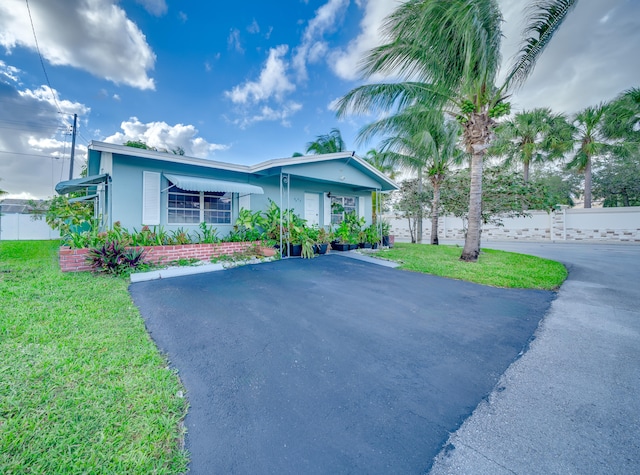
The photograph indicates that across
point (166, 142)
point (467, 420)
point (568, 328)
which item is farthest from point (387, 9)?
point (166, 142)

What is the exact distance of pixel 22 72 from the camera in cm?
1121

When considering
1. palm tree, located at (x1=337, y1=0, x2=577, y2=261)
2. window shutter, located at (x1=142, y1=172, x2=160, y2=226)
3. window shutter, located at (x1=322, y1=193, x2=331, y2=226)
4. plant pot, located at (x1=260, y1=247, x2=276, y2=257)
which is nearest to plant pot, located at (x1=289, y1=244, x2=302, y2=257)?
plant pot, located at (x1=260, y1=247, x2=276, y2=257)

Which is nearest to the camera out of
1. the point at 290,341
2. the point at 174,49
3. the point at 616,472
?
the point at 616,472

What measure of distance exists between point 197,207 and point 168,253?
7.91 feet

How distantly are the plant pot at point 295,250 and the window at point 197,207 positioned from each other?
2.66 meters

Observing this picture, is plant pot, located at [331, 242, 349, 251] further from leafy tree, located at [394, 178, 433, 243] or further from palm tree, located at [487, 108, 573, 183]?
palm tree, located at [487, 108, 573, 183]

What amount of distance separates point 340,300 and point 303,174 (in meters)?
6.11

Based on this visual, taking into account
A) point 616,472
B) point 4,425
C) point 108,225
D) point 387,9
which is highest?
point 387,9

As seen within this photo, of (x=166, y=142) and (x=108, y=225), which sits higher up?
(x=166, y=142)

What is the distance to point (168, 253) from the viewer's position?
7.12m

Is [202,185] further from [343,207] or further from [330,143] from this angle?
[330,143]

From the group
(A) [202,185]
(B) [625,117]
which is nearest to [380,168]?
(A) [202,185]

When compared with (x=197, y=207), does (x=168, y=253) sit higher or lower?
lower

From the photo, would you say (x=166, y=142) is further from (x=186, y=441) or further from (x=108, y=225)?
(x=186, y=441)
